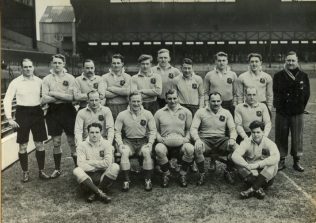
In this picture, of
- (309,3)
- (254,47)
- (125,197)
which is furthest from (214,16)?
(125,197)

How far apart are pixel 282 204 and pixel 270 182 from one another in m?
0.44

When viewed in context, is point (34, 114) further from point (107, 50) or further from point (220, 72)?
point (107, 50)

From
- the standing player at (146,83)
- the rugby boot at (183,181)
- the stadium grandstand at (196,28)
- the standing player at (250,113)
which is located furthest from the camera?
the stadium grandstand at (196,28)

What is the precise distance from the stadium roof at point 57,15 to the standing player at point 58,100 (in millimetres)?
40623

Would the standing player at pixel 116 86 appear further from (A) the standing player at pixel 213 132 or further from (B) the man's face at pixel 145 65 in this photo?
(A) the standing player at pixel 213 132

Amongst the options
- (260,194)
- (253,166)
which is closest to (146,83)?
(253,166)

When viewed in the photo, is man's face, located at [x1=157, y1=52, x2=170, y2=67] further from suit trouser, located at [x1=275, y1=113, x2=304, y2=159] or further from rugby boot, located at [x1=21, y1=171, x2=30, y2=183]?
rugby boot, located at [x1=21, y1=171, x2=30, y2=183]

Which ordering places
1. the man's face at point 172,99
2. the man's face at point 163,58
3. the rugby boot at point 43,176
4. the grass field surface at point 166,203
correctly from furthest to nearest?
the man's face at point 163,58 → the rugby boot at point 43,176 → the man's face at point 172,99 → the grass field surface at point 166,203

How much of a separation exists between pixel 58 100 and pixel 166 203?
236 cm

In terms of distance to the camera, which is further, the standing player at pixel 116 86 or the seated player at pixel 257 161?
the standing player at pixel 116 86

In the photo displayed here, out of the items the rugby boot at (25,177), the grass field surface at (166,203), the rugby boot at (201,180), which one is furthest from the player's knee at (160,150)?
the rugby boot at (25,177)

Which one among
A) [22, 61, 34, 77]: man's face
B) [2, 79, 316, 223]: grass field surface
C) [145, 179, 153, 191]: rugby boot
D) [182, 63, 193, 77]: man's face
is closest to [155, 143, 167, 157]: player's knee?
[145, 179, 153, 191]: rugby boot

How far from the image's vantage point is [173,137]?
561cm

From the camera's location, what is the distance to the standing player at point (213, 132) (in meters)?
5.51
